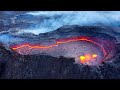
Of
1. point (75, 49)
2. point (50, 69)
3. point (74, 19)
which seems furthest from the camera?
point (74, 19)

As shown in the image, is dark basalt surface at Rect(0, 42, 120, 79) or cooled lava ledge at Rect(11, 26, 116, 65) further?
cooled lava ledge at Rect(11, 26, 116, 65)

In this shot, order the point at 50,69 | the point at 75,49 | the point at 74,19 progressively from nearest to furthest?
the point at 50,69 < the point at 75,49 < the point at 74,19

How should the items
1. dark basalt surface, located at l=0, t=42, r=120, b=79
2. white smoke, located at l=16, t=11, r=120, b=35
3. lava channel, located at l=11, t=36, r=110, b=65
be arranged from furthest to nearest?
white smoke, located at l=16, t=11, r=120, b=35 < lava channel, located at l=11, t=36, r=110, b=65 < dark basalt surface, located at l=0, t=42, r=120, b=79

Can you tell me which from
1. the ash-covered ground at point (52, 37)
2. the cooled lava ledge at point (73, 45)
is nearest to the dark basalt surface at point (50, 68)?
the ash-covered ground at point (52, 37)

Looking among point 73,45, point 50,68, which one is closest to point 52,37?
point 73,45

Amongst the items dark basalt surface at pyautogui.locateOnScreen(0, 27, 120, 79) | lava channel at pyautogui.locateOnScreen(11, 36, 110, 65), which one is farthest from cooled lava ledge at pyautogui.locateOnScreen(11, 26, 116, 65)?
dark basalt surface at pyautogui.locateOnScreen(0, 27, 120, 79)

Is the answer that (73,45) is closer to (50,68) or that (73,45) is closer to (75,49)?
(75,49)

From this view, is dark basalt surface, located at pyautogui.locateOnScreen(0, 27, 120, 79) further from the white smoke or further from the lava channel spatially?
the white smoke

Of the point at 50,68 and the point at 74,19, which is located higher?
the point at 74,19
